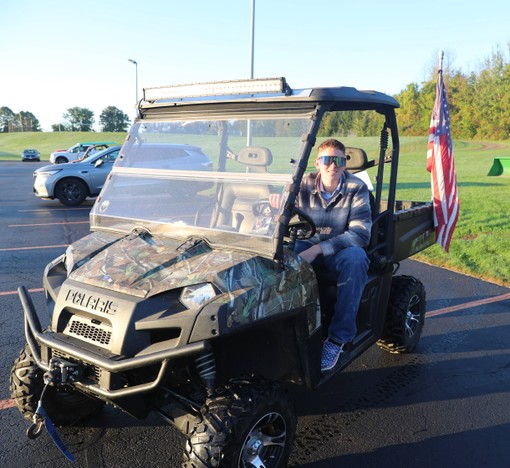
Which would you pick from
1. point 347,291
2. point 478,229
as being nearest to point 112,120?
point 478,229

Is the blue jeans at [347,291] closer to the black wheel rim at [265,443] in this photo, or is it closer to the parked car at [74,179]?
the black wheel rim at [265,443]

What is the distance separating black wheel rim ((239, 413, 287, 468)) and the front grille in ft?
2.71

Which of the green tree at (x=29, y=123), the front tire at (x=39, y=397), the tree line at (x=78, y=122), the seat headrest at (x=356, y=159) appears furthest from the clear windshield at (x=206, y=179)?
the green tree at (x=29, y=123)

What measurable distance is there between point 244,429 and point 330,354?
3.08 feet

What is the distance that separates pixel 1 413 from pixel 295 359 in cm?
204

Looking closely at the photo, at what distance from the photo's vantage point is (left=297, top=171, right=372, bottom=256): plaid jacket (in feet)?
10.4

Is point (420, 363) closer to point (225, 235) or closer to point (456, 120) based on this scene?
point (225, 235)

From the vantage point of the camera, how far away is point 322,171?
130 inches

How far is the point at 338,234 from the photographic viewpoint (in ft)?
10.9

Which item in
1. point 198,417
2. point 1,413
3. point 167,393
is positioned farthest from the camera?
point 1,413

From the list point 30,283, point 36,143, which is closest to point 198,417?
point 30,283

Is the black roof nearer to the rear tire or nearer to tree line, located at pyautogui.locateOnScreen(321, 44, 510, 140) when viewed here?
the rear tire

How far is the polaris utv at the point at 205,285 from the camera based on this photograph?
7.35 feet

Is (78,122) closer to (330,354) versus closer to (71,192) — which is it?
(71,192)
